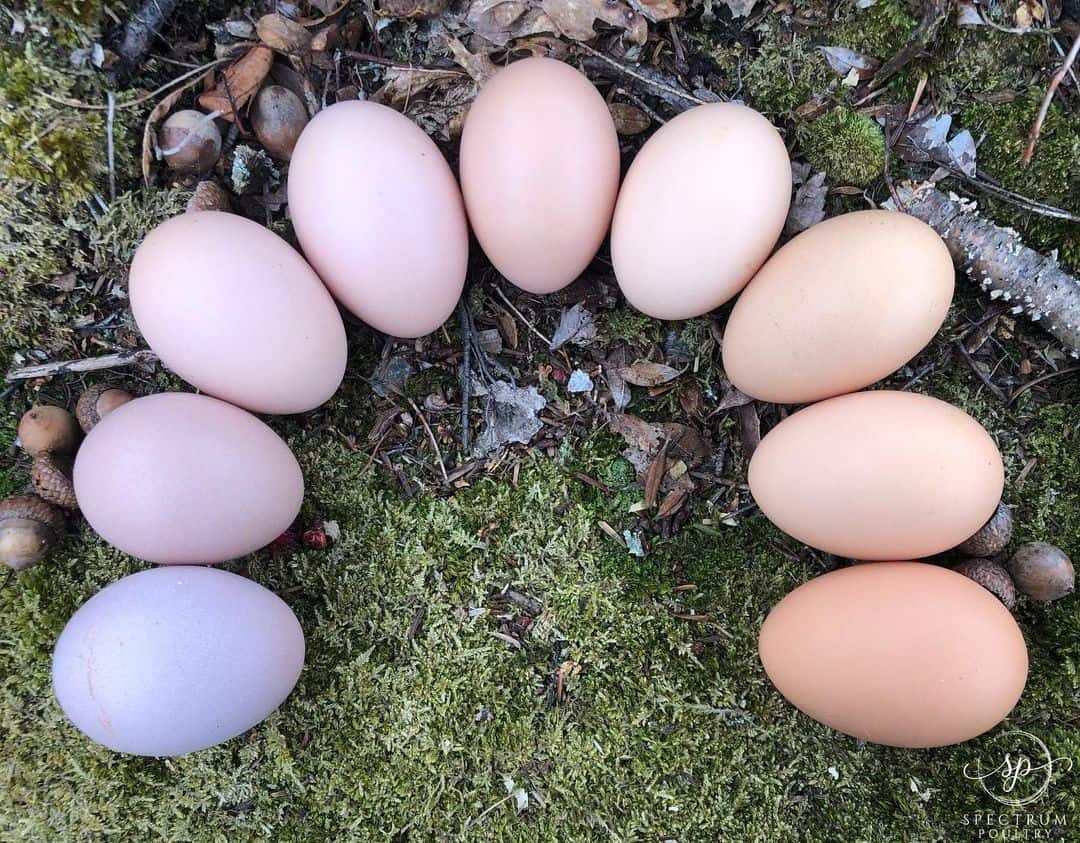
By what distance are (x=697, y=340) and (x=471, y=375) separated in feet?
1.41

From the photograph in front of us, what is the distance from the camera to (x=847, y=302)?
114 centimetres

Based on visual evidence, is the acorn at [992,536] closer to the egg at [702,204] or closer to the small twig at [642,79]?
the egg at [702,204]

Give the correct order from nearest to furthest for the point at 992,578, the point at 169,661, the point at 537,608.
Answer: the point at 169,661
the point at 992,578
the point at 537,608

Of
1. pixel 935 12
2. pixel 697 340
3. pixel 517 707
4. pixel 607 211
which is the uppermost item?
pixel 935 12

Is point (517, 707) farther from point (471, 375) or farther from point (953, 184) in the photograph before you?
point (953, 184)

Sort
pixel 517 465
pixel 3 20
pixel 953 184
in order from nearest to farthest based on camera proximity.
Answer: pixel 3 20, pixel 953 184, pixel 517 465

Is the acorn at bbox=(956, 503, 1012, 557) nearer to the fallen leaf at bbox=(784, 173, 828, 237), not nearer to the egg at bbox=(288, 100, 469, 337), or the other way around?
the fallen leaf at bbox=(784, 173, 828, 237)

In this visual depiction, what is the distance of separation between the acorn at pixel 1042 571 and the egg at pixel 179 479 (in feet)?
4.12

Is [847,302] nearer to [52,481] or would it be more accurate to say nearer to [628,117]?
[628,117]

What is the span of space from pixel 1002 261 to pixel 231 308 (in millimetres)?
1273

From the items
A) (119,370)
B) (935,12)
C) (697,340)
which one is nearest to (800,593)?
(697,340)

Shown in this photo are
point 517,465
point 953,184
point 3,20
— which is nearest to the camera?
point 3,20

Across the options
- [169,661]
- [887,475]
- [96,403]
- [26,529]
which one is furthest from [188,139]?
[887,475]

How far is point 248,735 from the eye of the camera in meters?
1.34
